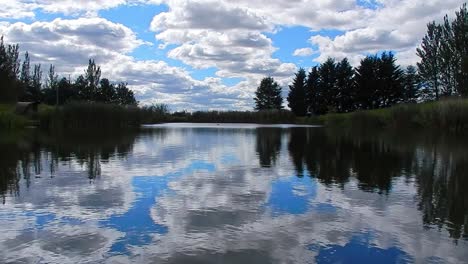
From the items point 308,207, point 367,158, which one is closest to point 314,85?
point 367,158

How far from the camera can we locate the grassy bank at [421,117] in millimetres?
29531

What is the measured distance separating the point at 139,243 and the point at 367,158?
9974mm

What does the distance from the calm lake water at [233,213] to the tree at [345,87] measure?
62332 millimetres

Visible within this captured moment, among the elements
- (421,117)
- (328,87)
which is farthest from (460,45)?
(328,87)

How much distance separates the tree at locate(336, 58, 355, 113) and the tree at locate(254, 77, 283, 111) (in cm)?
2377

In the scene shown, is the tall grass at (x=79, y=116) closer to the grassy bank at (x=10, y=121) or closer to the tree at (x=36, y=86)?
the grassy bank at (x=10, y=121)

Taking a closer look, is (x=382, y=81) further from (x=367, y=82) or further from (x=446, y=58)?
(x=446, y=58)

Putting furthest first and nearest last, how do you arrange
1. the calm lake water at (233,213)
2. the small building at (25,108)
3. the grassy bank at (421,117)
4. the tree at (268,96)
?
the tree at (268,96)
the small building at (25,108)
the grassy bank at (421,117)
the calm lake water at (233,213)

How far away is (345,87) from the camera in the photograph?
240ft

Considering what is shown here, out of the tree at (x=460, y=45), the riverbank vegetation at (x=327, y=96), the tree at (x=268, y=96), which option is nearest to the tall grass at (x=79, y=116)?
the riverbank vegetation at (x=327, y=96)

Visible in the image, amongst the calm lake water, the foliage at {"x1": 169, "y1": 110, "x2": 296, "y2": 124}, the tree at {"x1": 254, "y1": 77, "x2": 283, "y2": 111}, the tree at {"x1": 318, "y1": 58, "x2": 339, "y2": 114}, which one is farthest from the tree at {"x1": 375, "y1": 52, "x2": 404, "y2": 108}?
the calm lake water

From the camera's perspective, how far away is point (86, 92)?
74938mm

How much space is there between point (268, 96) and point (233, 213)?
306 feet

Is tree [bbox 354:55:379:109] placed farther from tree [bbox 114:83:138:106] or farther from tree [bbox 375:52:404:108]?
tree [bbox 114:83:138:106]
